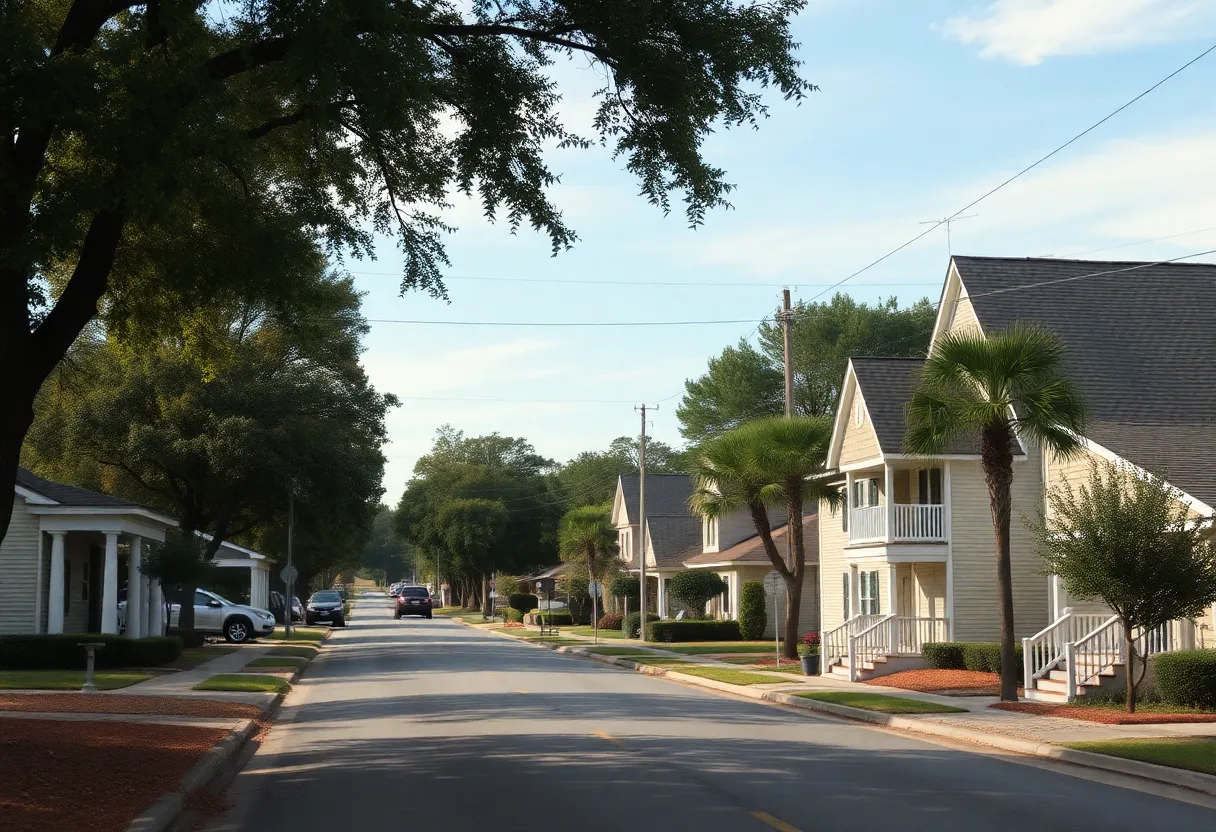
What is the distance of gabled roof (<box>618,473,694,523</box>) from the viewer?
6956 centimetres

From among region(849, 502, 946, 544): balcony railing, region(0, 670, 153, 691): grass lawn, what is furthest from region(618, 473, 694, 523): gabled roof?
region(0, 670, 153, 691): grass lawn

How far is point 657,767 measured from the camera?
45.5 ft

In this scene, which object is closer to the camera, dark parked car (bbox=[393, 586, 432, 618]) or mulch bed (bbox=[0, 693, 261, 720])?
mulch bed (bbox=[0, 693, 261, 720])

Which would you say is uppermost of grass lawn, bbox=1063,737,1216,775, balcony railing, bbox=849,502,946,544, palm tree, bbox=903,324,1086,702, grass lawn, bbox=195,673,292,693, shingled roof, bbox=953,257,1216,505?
shingled roof, bbox=953,257,1216,505

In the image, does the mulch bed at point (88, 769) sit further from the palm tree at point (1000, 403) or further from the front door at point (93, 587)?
the front door at point (93, 587)

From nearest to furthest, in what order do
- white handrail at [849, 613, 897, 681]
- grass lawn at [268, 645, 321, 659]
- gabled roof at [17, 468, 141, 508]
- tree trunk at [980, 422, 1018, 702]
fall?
1. tree trunk at [980, 422, 1018, 702]
2. white handrail at [849, 613, 897, 681]
3. gabled roof at [17, 468, 141, 508]
4. grass lawn at [268, 645, 321, 659]

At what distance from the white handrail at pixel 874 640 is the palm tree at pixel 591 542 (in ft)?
114

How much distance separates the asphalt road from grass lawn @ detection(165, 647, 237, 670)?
37.4ft

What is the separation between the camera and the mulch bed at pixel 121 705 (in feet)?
66.0

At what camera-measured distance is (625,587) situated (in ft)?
222

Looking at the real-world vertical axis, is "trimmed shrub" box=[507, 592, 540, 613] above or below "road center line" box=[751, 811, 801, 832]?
below

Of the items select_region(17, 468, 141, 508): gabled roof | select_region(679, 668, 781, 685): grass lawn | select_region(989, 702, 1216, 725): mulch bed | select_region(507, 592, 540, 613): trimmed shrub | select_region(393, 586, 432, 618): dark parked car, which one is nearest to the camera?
select_region(989, 702, 1216, 725): mulch bed

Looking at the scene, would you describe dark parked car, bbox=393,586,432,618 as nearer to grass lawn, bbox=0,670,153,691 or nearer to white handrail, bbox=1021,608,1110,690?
grass lawn, bbox=0,670,153,691

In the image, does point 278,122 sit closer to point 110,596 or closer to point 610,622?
point 110,596
